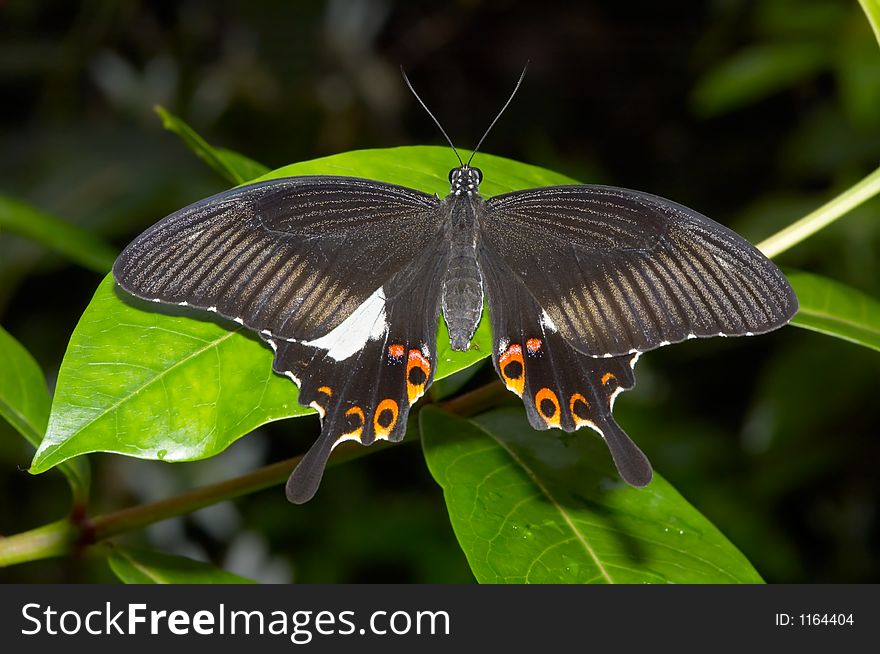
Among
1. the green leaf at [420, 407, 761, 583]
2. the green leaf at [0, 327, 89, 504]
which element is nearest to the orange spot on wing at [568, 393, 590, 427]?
the green leaf at [420, 407, 761, 583]

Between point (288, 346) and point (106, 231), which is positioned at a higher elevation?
point (106, 231)

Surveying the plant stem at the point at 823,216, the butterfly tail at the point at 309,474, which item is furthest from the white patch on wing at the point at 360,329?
the plant stem at the point at 823,216

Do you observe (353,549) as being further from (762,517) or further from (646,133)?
(646,133)

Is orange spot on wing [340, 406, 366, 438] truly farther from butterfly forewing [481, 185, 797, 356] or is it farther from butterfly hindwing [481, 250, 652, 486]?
butterfly forewing [481, 185, 797, 356]

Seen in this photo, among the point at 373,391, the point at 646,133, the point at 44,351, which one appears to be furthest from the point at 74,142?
the point at 373,391

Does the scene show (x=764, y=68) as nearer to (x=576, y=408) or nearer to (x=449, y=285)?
(x=449, y=285)

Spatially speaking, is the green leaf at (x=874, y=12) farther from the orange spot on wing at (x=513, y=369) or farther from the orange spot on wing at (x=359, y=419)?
the orange spot on wing at (x=359, y=419)

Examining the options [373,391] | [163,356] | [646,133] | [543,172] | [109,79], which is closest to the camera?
[163,356]
